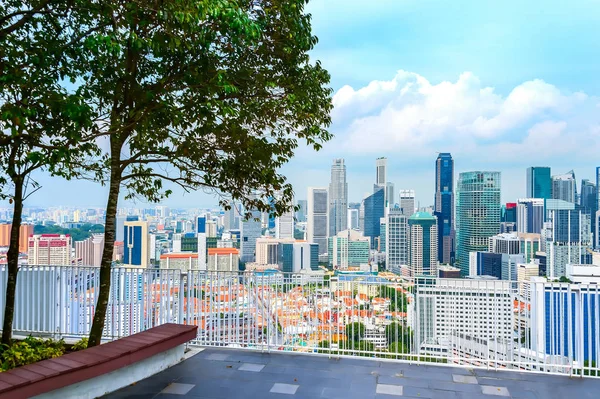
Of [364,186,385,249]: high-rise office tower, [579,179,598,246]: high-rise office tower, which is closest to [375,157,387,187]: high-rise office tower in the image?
[364,186,385,249]: high-rise office tower

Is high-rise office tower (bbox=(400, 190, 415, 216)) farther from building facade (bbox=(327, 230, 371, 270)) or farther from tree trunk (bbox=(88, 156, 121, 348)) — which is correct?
tree trunk (bbox=(88, 156, 121, 348))

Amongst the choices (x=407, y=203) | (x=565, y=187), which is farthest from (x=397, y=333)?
(x=407, y=203)

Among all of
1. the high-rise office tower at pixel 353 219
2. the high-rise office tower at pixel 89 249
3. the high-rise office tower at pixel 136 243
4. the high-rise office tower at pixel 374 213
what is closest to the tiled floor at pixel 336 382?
the high-rise office tower at pixel 136 243

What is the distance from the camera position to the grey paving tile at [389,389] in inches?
180

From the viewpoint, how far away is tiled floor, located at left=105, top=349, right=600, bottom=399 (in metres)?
4.52

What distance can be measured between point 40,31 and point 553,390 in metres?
6.70

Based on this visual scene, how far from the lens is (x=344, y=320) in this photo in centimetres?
594

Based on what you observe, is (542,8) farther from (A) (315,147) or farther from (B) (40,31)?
(B) (40,31)

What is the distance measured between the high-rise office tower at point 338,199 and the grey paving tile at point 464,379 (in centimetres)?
2030

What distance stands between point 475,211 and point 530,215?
6518 millimetres

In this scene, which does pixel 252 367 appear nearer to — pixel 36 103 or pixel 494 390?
pixel 494 390

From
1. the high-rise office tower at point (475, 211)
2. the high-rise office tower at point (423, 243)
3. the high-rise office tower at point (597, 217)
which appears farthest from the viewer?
the high-rise office tower at point (475, 211)

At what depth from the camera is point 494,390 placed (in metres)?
4.69

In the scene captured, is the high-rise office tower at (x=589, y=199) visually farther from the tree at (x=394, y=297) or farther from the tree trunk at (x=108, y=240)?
the tree trunk at (x=108, y=240)
